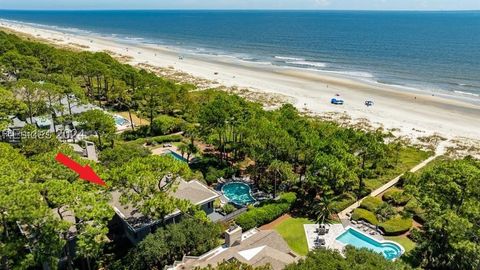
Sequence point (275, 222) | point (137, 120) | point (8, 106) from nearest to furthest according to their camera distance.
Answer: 1. point (275, 222)
2. point (8, 106)
3. point (137, 120)

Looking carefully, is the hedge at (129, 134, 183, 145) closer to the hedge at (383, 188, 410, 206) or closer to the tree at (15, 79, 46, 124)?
the tree at (15, 79, 46, 124)

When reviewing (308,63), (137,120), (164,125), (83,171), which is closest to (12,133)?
(164,125)

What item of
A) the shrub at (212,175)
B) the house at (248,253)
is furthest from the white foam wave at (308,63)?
the house at (248,253)

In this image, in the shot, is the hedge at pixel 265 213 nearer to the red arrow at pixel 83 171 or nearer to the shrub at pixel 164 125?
the red arrow at pixel 83 171

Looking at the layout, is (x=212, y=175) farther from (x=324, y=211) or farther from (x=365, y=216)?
(x=365, y=216)

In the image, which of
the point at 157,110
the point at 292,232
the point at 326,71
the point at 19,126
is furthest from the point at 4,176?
the point at 326,71

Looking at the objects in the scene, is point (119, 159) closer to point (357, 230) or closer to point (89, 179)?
point (89, 179)
